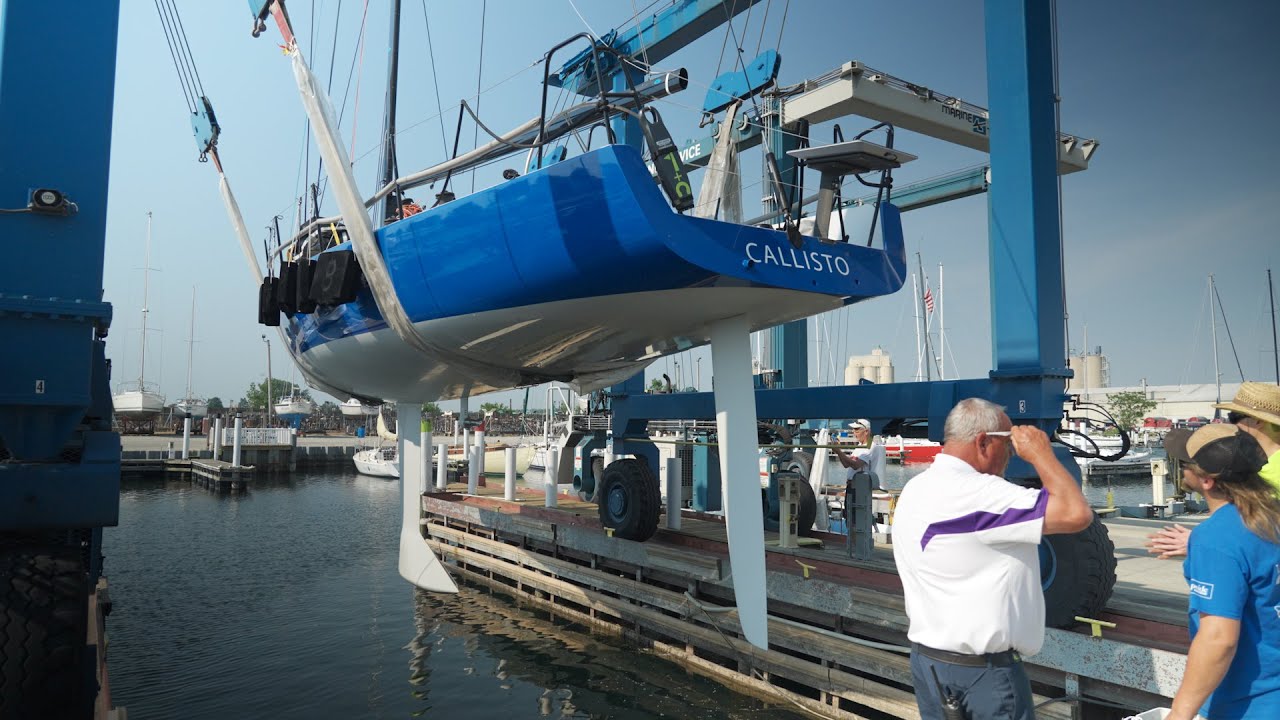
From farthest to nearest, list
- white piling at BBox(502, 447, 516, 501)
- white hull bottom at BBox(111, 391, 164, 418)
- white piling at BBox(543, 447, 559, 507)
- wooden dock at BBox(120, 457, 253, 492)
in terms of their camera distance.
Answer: white hull bottom at BBox(111, 391, 164, 418)
wooden dock at BBox(120, 457, 253, 492)
white piling at BBox(502, 447, 516, 501)
white piling at BBox(543, 447, 559, 507)

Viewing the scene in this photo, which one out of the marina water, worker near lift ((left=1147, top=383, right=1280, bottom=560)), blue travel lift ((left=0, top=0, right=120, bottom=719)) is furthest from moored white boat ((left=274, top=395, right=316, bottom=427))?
worker near lift ((left=1147, top=383, right=1280, bottom=560))

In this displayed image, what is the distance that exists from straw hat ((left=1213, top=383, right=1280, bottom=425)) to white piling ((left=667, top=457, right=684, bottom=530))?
5724 millimetres

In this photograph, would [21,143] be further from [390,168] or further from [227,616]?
[227,616]

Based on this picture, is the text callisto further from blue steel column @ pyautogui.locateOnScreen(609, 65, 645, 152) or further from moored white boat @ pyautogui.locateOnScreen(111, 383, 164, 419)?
moored white boat @ pyautogui.locateOnScreen(111, 383, 164, 419)

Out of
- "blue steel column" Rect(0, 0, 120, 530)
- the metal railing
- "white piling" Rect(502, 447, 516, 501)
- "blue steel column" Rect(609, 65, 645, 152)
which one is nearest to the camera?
"blue steel column" Rect(0, 0, 120, 530)

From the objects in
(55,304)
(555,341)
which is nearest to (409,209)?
(555,341)

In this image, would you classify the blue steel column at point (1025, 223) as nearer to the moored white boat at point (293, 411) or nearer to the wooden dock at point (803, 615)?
the wooden dock at point (803, 615)

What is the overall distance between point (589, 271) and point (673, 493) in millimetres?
4153

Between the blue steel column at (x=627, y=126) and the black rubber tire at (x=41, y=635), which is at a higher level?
the blue steel column at (x=627, y=126)

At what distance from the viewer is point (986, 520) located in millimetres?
2006

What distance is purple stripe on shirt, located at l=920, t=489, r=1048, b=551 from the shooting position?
6.44 feet

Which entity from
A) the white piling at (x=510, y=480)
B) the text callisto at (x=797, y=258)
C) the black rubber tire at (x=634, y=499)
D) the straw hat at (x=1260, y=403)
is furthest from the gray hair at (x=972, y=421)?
the white piling at (x=510, y=480)

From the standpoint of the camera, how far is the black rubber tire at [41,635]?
11.0 feet

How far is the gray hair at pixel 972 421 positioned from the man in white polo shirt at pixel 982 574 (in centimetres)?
2
